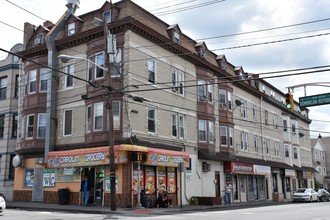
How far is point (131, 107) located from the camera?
945 inches

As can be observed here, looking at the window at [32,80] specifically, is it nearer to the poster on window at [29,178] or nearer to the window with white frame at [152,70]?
the poster on window at [29,178]

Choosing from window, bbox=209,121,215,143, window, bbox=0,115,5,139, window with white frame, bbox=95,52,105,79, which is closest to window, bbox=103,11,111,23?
window with white frame, bbox=95,52,105,79

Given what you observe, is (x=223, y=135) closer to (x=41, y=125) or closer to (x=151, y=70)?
(x=151, y=70)

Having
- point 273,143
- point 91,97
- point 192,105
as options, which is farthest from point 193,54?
point 273,143

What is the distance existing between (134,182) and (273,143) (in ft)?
88.8

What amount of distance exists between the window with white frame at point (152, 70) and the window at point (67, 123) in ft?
19.8

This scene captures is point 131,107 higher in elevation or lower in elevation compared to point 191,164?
Answer: higher

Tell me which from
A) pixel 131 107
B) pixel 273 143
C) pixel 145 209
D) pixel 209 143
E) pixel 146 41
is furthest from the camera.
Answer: pixel 273 143

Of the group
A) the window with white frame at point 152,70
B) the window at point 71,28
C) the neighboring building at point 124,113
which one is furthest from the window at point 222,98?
the window at point 71,28

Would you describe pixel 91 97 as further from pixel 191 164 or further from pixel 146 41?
pixel 191 164

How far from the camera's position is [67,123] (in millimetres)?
27125

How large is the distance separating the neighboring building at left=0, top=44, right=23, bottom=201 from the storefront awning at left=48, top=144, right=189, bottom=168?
687 centimetres

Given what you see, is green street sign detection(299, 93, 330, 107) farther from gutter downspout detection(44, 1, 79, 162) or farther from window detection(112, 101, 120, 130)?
gutter downspout detection(44, 1, 79, 162)

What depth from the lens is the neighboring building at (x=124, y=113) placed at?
23625 millimetres
